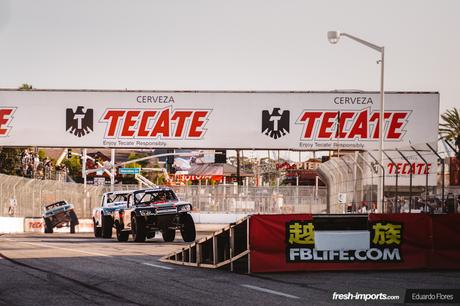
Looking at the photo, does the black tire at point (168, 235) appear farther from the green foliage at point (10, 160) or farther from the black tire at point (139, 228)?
the green foliage at point (10, 160)

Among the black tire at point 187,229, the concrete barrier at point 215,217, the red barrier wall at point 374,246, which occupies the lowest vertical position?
the concrete barrier at point 215,217

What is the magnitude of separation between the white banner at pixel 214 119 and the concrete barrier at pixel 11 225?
380 cm

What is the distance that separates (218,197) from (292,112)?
72.4ft

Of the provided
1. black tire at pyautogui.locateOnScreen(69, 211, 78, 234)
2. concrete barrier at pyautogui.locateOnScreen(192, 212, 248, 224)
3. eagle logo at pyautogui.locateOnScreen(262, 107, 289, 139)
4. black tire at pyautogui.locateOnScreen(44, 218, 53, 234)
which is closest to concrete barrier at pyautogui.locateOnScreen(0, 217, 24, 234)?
black tire at pyautogui.locateOnScreen(44, 218, 53, 234)

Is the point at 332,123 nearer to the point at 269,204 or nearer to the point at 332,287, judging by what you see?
the point at 269,204

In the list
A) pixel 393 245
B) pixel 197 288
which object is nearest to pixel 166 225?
pixel 393 245

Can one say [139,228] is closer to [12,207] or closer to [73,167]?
[12,207]

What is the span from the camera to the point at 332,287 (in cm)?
1430

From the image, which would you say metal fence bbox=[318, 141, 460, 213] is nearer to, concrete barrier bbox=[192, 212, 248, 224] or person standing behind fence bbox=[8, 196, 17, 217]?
person standing behind fence bbox=[8, 196, 17, 217]

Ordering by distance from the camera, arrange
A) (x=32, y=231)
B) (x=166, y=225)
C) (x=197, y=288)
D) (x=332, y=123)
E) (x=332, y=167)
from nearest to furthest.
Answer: (x=197, y=288), (x=166, y=225), (x=332, y=167), (x=332, y=123), (x=32, y=231)

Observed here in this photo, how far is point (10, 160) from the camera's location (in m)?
84.2

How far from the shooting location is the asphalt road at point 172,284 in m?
12.5

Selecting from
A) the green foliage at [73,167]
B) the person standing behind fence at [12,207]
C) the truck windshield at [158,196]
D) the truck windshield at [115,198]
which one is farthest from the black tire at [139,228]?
the green foliage at [73,167]

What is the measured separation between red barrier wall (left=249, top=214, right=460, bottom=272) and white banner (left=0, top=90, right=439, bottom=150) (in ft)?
85.2
